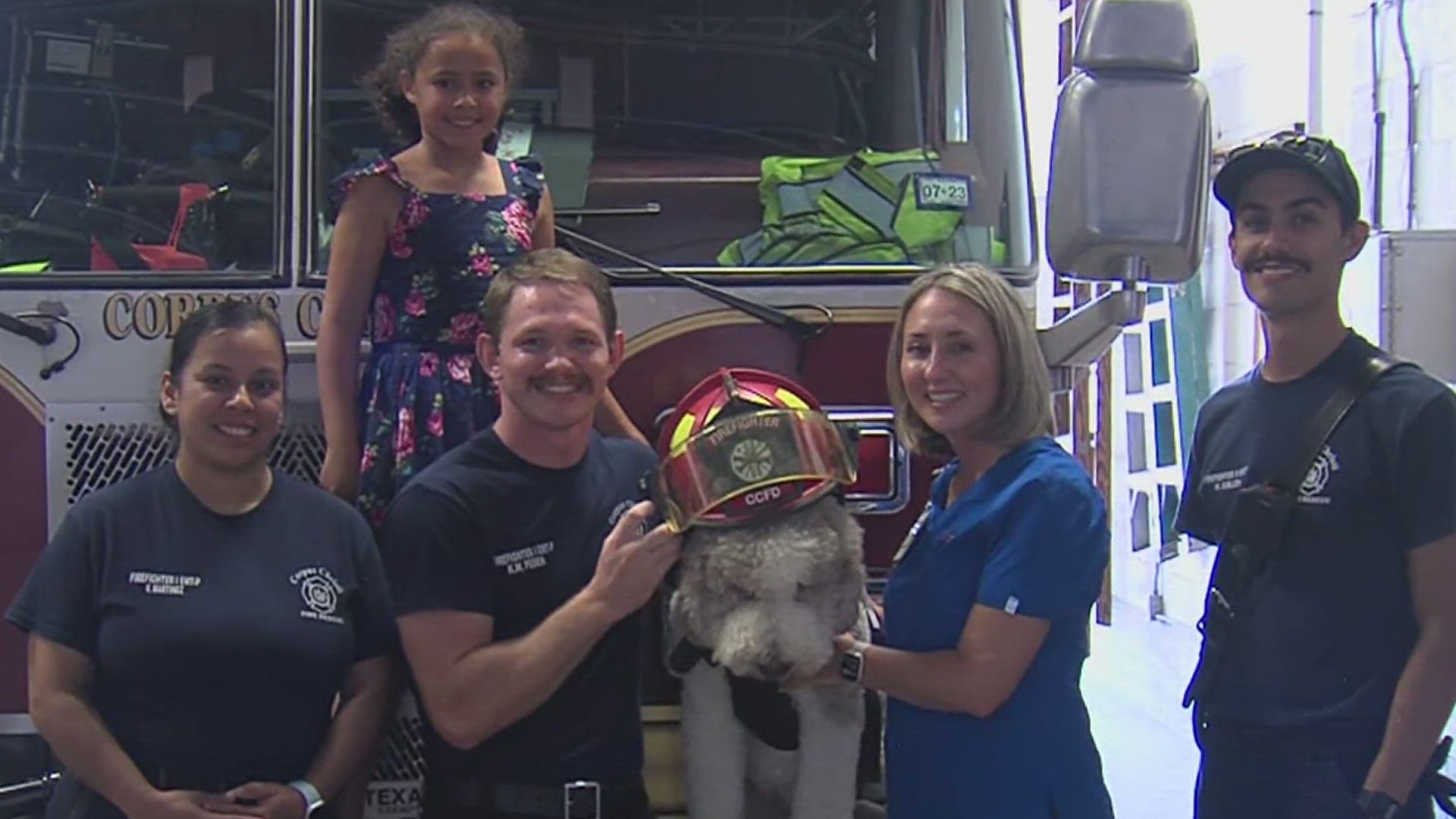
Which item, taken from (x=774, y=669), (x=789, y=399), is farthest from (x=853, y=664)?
(x=789, y=399)

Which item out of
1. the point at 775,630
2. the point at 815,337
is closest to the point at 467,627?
the point at 775,630

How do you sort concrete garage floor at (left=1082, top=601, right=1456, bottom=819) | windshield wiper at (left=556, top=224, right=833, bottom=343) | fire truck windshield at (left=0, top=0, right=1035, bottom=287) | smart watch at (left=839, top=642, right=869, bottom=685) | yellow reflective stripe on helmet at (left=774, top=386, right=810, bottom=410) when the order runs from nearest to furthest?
smart watch at (left=839, top=642, right=869, bottom=685), yellow reflective stripe on helmet at (left=774, top=386, right=810, bottom=410), windshield wiper at (left=556, top=224, right=833, bottom=343), fire truck windshield at (left=0, top=0, right=1035, bottom=287), concrete garage floor at (left=1082, top=601, right=1456, bottom=819)

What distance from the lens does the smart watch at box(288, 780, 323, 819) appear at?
8.69 ft

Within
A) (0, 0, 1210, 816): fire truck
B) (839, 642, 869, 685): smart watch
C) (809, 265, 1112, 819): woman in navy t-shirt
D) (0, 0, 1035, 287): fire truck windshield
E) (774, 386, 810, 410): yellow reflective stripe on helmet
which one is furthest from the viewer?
(0, 0, 1035, 287): fire truck windshield

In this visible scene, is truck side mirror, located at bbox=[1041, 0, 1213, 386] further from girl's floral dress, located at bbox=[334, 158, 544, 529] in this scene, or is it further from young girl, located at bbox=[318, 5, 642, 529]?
girl's floral dress, located at bbox=[334, 158, 544, 529]

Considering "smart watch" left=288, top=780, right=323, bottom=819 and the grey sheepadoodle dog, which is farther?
"smart watch" left=288, top=780, right=323, bottom=819

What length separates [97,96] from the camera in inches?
137

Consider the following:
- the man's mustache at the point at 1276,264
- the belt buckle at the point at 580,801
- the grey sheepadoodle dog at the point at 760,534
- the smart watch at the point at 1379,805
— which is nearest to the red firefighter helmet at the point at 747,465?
the grey sheepadoodle dog at the point at 760,534

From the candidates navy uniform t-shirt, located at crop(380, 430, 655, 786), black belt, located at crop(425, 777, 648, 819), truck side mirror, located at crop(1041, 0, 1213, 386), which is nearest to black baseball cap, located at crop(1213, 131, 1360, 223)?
truck side mirror, located at crop(1041, 0, 1213, 386)

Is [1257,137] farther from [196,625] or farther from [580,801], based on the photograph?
[196,625]

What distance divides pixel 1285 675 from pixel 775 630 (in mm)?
970

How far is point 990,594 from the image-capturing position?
8.02 feet

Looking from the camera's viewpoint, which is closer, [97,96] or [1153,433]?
[97,96]

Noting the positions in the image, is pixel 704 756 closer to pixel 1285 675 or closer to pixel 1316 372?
pixel 1285 675
